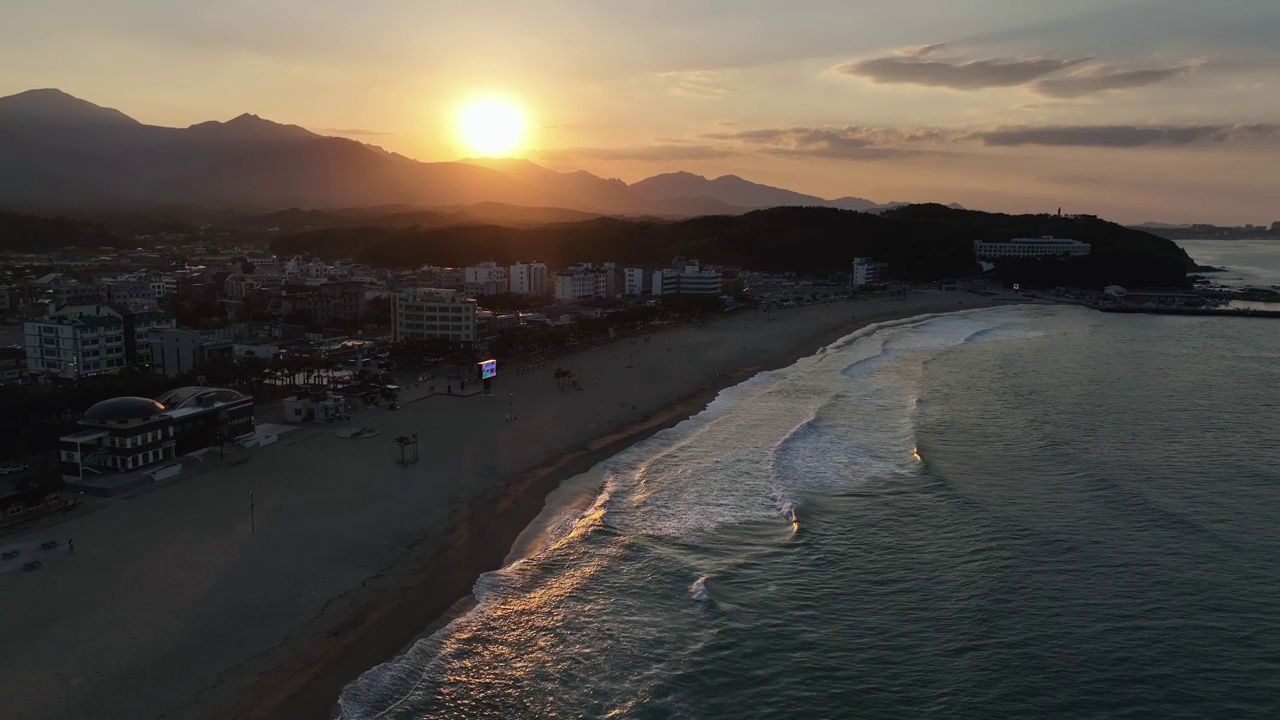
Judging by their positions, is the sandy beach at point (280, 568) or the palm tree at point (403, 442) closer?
the sandy beach at point (280, 568)

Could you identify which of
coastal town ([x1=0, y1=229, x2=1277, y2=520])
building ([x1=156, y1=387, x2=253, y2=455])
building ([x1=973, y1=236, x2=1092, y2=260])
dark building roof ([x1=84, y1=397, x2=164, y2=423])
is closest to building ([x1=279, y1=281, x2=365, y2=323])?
coastal town ([x1=0, y1=229, x2=1277, y2=520])

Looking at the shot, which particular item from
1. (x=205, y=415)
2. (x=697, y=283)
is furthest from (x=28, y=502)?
(x=697, y=283)

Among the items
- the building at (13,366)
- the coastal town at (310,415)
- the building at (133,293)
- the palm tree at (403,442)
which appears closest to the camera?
the coastal town at (310,415)

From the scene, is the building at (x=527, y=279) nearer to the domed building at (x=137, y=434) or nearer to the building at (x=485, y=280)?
the building at (x=485, y=280)

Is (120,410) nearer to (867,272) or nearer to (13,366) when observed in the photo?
(13,366)

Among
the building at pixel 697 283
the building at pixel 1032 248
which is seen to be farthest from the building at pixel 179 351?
the building at pixel 1032 248

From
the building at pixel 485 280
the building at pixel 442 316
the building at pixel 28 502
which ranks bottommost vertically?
the building at pixel 28 502

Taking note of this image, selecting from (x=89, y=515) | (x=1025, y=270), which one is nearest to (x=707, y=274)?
(x=1025, y=270)
